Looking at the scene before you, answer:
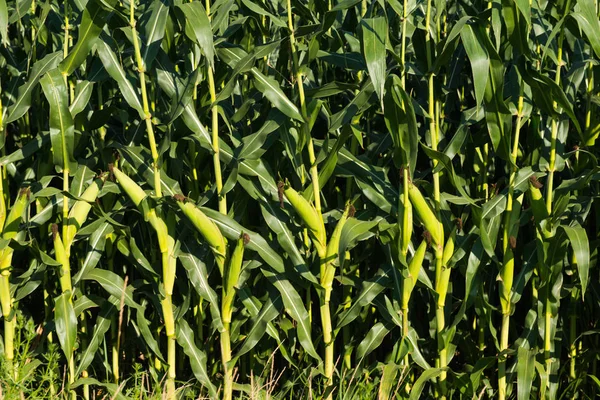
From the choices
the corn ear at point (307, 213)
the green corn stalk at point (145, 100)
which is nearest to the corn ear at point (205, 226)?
the green corn stalk at point (145, 100)

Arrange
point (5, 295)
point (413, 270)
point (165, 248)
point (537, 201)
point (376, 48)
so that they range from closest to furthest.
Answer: point (376, 48) < point (537, 201) < point (413, 270) < point (165, 248) < point (5, 295)

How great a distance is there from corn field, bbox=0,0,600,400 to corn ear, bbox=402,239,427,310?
0.01 m

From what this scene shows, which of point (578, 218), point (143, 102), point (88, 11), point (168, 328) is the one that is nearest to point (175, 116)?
point (143, 102)

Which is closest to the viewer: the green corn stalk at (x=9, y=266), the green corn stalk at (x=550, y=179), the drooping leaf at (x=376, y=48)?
the drooping leaf at (x=376, y=48)

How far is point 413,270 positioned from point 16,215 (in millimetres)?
2184

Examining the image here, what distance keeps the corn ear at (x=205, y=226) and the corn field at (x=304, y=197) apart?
0.01 m

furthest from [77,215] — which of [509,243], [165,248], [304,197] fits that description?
[509,243]

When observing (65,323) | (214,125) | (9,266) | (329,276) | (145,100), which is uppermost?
(145,100)

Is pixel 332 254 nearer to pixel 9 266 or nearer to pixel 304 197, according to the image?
pixel 304 197

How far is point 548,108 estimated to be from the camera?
4.14m

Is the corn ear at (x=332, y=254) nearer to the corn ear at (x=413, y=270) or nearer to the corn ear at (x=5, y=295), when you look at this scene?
the corn ear at (x=413, y=270)

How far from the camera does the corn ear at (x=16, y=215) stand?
4.37m

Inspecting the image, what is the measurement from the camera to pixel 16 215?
439 centimetres

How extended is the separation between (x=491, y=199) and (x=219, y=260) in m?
1.53
